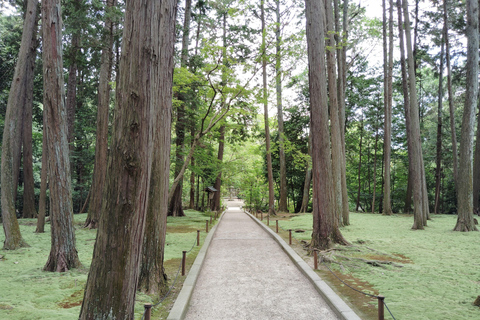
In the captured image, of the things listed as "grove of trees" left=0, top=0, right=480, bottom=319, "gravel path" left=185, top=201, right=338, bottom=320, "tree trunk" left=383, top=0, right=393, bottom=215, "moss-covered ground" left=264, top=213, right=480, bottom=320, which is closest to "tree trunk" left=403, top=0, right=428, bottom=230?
"grove of trees" left=0, top=0, right=480, bottom=319

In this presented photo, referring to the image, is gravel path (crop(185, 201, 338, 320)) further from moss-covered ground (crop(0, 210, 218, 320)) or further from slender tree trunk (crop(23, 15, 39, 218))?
slender tree trunk (crop(23, 15, 39, 218))

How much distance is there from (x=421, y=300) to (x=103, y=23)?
15.6 metres

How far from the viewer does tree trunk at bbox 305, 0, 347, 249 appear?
842cm

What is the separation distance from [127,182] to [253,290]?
12.3 feet

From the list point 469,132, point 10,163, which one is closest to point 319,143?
point 469,132

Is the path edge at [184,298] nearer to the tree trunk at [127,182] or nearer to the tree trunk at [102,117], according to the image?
the tree trunk at [127,182]

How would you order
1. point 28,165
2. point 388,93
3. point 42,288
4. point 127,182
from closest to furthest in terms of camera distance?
point 127,182 < point 42,288 < point 28,165 < point 388,93

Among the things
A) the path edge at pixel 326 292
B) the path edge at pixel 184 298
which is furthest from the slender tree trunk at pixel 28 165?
the path edge at pixel 326 292

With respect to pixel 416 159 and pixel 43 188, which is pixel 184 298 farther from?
pixel 416 159

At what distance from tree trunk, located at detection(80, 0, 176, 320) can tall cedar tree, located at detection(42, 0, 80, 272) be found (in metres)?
4.24

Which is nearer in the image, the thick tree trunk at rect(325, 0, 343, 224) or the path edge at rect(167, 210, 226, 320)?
the path edge at rect(167, 210, 226, 320)

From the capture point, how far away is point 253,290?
535 centimetres

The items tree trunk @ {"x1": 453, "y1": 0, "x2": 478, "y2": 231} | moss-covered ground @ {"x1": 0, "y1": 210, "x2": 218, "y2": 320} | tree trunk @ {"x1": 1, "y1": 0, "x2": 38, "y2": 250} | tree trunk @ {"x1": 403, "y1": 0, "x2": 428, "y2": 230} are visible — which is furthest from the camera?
tree trunk @ {"x1": 403, "y1": 0, "x2": 428, "y2": 230}

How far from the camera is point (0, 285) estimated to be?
4973 millimetres
